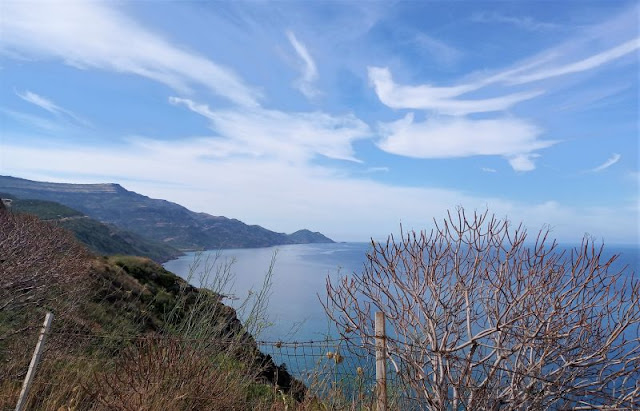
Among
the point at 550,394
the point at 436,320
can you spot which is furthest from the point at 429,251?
the point at 550,394

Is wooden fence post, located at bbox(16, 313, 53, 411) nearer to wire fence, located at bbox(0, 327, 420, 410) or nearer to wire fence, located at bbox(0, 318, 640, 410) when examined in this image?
wire fence, located at bbox(0, 327, 420, 410)

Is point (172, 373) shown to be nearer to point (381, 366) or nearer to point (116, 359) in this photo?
point (116, 359)

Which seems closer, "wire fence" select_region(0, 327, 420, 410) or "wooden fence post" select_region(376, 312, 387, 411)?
"wire fence" select_region(0, 327, 420, 410)

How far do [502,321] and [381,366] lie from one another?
3.78ft

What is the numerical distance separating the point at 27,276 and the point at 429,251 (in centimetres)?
547

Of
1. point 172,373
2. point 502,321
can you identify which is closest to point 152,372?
point 172,373

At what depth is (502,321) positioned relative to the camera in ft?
12.8

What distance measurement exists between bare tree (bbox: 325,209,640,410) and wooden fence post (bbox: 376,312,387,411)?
0.38 feet

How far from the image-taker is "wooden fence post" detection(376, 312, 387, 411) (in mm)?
4043

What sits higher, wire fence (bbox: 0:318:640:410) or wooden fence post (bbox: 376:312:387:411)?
Result: wooden fence post (bbox: 376:312:387:411)

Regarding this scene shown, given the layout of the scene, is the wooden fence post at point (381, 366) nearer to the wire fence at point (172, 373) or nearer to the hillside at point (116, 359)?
the wire fence at point (172, 373)

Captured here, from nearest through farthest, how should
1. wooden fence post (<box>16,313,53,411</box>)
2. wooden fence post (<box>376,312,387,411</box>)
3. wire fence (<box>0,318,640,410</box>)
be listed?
wooden fence post (<box>16,313,53,411</box>), wire fence (<box>0,318,640,410</box>), wooden fence post (<box>376,312,387,411</box>)

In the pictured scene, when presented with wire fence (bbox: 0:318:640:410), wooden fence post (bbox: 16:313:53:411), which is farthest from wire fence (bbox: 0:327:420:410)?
wooden fence post (bbox: 16:313:53:411)

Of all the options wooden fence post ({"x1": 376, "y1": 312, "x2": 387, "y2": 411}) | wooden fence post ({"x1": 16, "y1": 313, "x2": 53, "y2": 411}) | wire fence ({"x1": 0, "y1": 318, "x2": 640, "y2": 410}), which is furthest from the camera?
wooden fence post ({"x1": 376, "y1": 312, "x2": 387, "y2": 411})
